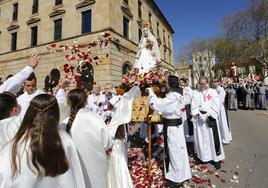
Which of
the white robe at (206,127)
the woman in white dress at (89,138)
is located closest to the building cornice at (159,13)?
the white robe at (206,127)

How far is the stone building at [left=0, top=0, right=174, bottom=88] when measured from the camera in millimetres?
17609

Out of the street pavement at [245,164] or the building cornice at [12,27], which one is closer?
the street pavement at [245,164]

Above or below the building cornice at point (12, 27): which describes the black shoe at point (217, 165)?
below

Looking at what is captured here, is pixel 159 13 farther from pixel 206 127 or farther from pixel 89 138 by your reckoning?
pixel 89 138

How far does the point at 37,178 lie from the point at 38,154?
209 millimetres

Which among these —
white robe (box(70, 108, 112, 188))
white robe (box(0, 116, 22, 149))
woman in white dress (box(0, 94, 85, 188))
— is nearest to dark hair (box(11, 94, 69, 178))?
woman in white dress (box(0, 94, 85, 188))

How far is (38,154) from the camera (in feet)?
5.66

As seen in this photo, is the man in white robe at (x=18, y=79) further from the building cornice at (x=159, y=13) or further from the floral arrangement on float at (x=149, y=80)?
the building cornice at (x=159, y=13)

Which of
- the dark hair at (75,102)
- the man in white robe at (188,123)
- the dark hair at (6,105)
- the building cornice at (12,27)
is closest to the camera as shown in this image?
the dark hair at (6,105)

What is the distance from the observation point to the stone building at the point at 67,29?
1761 centimetres

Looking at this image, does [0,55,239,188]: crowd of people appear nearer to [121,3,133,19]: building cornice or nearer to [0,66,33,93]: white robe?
[0,66,33,93]: white robe

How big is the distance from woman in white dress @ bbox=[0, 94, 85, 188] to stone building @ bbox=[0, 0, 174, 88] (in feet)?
44.1

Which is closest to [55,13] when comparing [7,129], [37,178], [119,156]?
[119,156]

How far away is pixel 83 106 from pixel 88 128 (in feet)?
1.18
